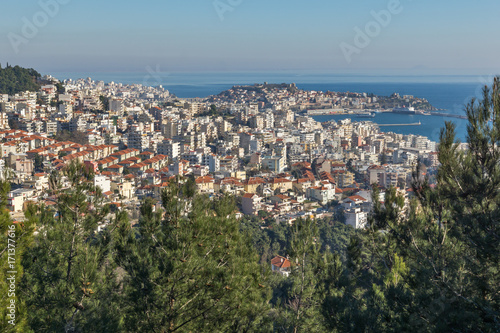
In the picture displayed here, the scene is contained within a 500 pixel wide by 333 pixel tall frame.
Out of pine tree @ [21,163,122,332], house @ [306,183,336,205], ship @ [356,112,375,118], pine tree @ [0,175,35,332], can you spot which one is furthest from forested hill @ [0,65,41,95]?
ship @ [356,112,375,118]

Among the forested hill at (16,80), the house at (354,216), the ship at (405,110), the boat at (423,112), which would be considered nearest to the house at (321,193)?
the house at (354,216)

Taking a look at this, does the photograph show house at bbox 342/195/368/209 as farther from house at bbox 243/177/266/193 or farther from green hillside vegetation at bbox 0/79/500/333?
green hillside vegetation at bbox 0/79/500/333

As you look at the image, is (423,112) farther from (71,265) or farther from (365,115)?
(71,265)

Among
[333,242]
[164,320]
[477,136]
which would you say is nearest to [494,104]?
[477,136]

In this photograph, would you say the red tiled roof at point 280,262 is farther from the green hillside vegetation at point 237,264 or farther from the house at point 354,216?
the green hillside vegetation at point 237,264

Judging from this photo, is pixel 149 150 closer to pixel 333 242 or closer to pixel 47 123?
pixel 47 123
